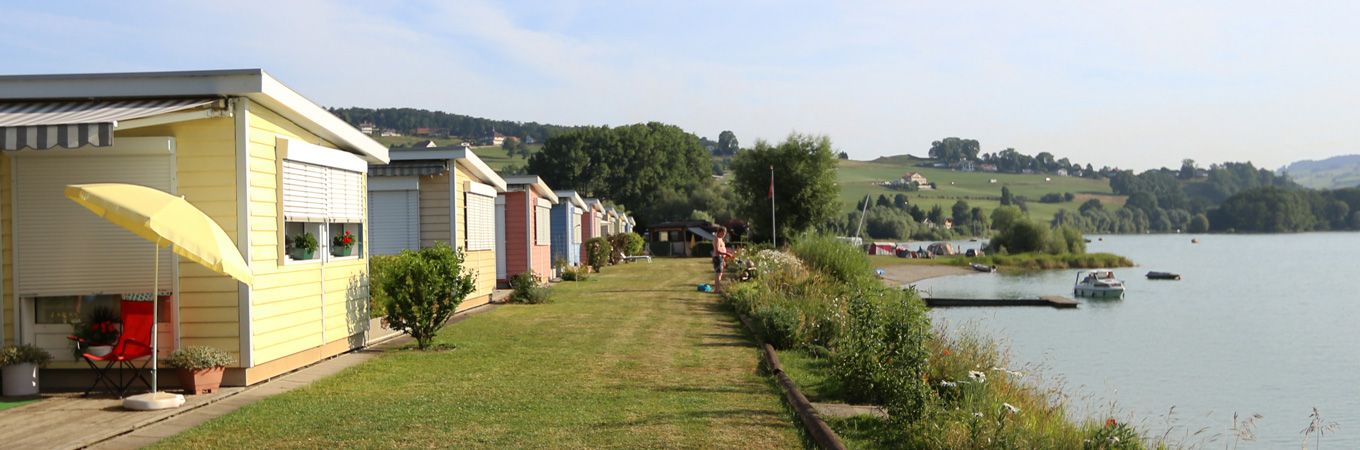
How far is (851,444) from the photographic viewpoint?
18.8 ft

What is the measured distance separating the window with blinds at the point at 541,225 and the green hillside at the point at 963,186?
78870 millimetres

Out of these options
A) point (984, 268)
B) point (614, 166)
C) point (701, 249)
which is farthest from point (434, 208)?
point (614, 166)

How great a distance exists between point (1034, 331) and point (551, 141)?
52932 mm

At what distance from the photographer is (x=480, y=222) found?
53.1ft

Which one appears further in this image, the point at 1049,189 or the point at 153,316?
the point at 1049,189

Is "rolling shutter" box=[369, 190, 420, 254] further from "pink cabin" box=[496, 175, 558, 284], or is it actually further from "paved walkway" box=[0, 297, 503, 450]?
"paved walkway" box=[0, 297, 503, 450]

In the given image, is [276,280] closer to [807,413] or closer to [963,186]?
[807,413]

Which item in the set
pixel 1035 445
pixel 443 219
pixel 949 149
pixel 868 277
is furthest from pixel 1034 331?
pixel 949 149

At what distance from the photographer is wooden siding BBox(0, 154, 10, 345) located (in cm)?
689

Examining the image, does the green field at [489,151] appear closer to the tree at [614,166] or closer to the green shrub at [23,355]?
the tree at [614,166]

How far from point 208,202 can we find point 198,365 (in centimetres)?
127

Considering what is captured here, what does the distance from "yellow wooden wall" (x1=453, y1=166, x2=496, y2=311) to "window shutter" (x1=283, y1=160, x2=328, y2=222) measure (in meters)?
5.28

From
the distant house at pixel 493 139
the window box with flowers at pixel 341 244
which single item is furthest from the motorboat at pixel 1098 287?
the distant house at pixel 493 139

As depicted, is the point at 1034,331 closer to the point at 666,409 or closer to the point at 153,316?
the point at 666,409
